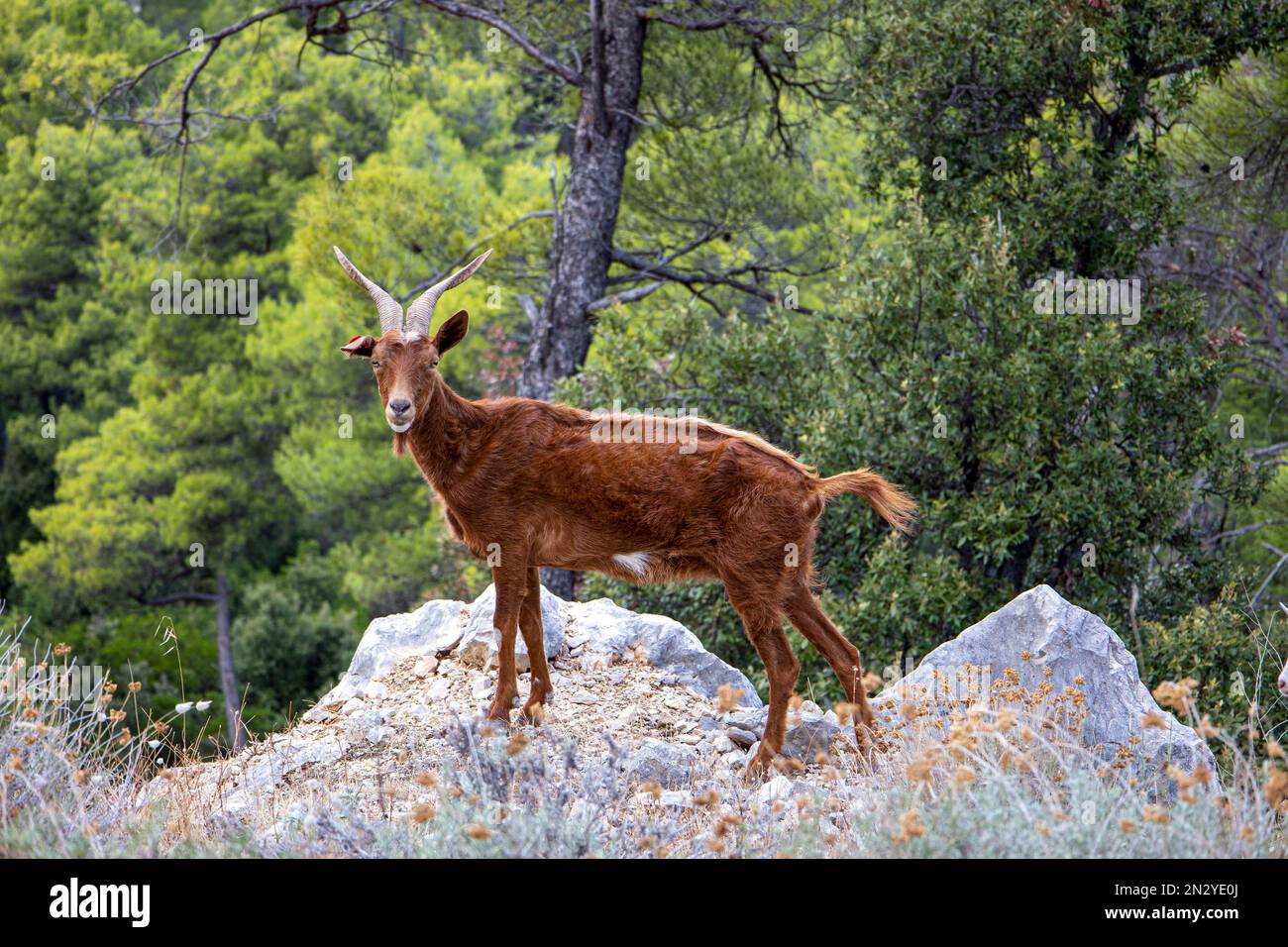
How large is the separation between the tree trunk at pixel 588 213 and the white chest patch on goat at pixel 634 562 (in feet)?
22.8

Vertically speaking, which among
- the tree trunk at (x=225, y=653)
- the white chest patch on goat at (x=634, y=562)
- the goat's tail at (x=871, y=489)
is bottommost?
the tree trunk at (x=225, y=653)


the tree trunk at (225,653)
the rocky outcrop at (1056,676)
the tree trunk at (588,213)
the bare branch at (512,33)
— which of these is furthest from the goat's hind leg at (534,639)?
the tree trunk at (225,653)

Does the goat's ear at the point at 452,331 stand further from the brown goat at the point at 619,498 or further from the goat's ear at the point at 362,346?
the goat's ear at the point at 362,346

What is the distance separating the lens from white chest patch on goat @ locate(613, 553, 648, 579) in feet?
22.5

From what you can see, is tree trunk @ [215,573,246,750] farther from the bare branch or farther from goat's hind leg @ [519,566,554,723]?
goat's hind leg @ [519,566,554,723]

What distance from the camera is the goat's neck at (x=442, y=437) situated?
6.87 m

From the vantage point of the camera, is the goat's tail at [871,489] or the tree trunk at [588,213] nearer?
the goat's tail at [871,489]

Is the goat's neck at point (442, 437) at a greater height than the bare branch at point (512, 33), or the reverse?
the bare branch at point (512, 33)

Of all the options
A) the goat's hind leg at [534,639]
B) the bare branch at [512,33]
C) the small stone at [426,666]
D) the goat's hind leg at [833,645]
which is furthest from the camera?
the bare branch at [512,33]

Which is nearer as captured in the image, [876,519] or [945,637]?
[945,637]

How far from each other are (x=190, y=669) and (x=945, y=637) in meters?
19.9
